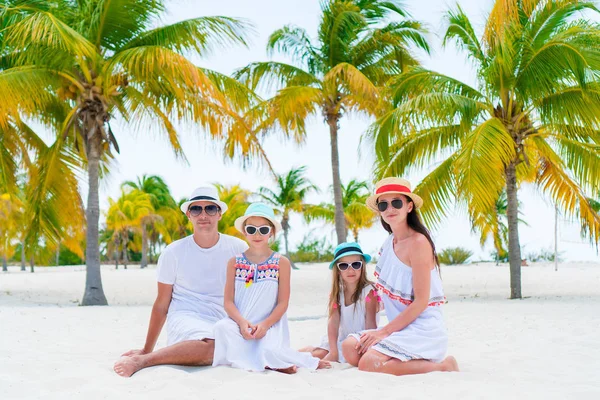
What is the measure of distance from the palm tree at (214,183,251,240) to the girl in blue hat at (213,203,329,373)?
29.3 metres

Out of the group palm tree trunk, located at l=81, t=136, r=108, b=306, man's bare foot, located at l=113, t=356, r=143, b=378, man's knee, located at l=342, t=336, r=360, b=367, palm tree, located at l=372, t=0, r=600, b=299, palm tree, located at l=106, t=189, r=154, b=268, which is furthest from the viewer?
palm tree, located at l=106, t=189, r=154, b=268

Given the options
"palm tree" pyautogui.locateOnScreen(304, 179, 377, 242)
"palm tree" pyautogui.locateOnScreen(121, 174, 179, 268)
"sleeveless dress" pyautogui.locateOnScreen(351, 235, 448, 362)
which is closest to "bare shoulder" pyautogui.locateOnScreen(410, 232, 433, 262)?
"sleeveless dress" pyautogui.locateOnScreen(351, 235, 448, 362)

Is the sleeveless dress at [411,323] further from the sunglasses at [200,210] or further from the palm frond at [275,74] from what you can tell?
the palm frond at [275,74]

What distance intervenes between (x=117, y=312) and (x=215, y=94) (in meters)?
4.16

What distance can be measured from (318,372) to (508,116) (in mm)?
9218

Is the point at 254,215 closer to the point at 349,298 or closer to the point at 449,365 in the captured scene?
the point at 349,298

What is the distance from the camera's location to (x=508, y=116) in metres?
12.0

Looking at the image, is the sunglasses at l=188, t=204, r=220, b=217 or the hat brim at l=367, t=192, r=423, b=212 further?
the sunglasses at l=188, t=204, r=220, b=217

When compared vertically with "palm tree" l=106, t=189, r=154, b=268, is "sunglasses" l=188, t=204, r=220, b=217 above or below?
below

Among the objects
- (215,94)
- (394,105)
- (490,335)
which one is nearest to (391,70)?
(394,105)

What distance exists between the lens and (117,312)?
10.4m

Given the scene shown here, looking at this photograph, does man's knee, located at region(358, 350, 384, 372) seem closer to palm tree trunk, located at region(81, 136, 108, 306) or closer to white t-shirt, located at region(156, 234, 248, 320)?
white t-shirt, located at region(156, 234, 248, 320)

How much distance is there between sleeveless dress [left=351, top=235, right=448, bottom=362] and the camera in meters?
4.08

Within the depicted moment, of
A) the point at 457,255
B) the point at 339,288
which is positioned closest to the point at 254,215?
the point at 339,288
